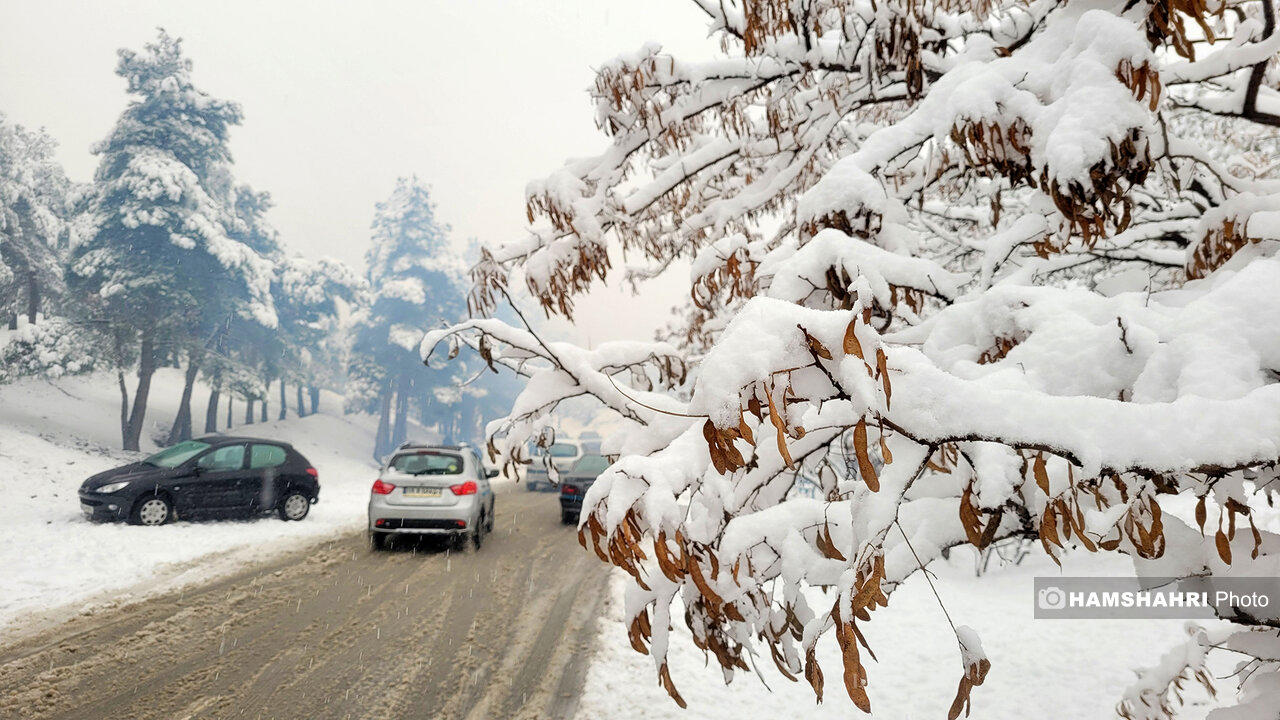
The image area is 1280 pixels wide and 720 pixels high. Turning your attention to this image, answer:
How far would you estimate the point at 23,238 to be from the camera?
74.7ft

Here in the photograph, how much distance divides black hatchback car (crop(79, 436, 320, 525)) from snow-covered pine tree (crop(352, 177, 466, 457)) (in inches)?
983

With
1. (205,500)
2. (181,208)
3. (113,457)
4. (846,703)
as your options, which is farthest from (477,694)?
(181,208)

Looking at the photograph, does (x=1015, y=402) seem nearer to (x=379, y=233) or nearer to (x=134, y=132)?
(x=134, y=132)

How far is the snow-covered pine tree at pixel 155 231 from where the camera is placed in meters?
20.5

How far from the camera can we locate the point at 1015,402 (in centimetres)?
142

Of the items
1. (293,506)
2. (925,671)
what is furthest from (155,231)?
(925,671)

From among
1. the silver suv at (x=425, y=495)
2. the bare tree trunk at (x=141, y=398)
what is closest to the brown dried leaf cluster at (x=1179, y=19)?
the silver suv at (x=425, y=495)

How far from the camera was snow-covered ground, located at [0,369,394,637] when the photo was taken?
6668 mm

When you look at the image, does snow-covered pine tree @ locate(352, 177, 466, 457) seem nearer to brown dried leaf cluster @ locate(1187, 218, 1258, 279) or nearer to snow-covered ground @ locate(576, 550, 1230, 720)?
snow-covered ground @ locate(576, 550, 1230, 720)

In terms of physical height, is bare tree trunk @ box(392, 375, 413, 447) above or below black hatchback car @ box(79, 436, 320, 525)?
above

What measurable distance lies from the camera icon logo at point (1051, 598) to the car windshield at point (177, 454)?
13.3m

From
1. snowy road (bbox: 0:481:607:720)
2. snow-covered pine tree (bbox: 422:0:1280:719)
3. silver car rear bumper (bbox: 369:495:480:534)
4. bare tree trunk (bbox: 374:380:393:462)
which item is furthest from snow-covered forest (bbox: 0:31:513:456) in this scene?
snow-covered pine tree (bbox: 422:0:1280:719)

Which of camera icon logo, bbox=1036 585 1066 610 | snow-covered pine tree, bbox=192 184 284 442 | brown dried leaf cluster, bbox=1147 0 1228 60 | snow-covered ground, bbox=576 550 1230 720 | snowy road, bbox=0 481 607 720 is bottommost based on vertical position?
camera icon logo, bbox=1036 585 1066 610

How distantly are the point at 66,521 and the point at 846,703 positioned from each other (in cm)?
1197
